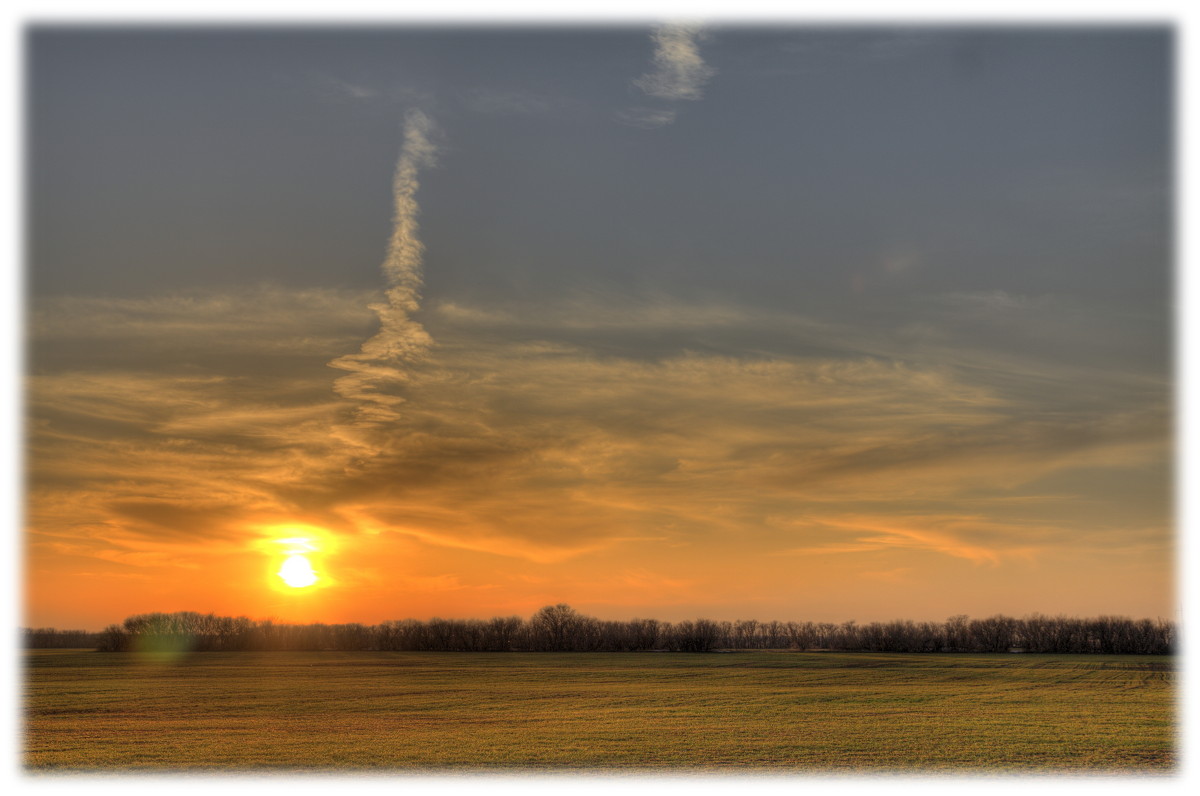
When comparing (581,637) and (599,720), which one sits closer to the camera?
(599,720)

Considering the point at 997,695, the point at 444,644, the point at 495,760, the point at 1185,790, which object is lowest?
the point at 444,644

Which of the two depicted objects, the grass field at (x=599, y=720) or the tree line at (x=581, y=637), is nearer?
the grass field at (x=599, y=720)

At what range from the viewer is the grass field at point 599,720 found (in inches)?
1196

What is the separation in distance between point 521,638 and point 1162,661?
8746cm

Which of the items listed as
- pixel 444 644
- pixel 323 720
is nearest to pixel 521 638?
pixel 444 644

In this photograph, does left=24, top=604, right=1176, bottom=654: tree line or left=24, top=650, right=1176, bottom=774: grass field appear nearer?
left=24, top=650, right=1176, bottom=774: grass field

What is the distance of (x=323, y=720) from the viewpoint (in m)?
44.1

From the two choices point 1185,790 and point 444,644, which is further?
point 444,644

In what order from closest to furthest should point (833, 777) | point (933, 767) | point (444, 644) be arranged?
point (833, 777)
point (933, 767)
point (444, 644)

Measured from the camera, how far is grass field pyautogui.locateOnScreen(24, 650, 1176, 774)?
30375 mm

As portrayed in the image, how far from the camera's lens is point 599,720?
42.7 m

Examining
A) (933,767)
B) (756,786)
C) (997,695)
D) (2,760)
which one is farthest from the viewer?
(997,695)

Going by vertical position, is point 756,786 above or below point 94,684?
above

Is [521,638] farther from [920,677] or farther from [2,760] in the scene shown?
[2,760]
